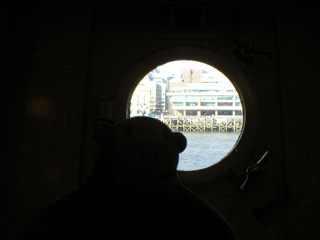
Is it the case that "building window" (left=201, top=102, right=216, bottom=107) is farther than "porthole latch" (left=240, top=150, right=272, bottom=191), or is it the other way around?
"building window" (left=201, top=102, right=216, bottom=107)

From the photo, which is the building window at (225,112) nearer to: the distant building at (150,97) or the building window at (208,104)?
the building window at (208,104)

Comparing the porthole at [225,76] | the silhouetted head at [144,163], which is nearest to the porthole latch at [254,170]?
the porthole at [225,76]

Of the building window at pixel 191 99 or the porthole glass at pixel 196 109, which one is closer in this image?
the porthole glass at pixel 196 109

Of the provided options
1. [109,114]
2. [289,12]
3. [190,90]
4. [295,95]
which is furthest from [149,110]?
[289,12]

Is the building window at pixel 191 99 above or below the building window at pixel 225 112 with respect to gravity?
above

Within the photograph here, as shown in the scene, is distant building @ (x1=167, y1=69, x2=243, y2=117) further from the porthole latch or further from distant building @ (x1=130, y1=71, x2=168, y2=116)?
the porthole latch

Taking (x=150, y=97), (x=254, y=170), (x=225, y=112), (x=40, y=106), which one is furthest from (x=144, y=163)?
(x=225, y=112)

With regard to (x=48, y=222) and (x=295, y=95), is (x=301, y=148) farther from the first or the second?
(x=48, y=222)

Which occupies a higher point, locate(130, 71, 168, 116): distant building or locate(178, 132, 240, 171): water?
locate(130, 71, 168, 116): distant building

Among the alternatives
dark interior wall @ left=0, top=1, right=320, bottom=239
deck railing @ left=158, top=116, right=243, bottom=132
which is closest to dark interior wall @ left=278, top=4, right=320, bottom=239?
dark interior wall @ left=0, top=1, right=320, bottom=239

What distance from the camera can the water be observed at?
113 cm

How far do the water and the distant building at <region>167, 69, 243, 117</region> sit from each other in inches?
11.9

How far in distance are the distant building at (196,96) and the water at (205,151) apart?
0.30 meters

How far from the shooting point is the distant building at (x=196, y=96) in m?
1.74
